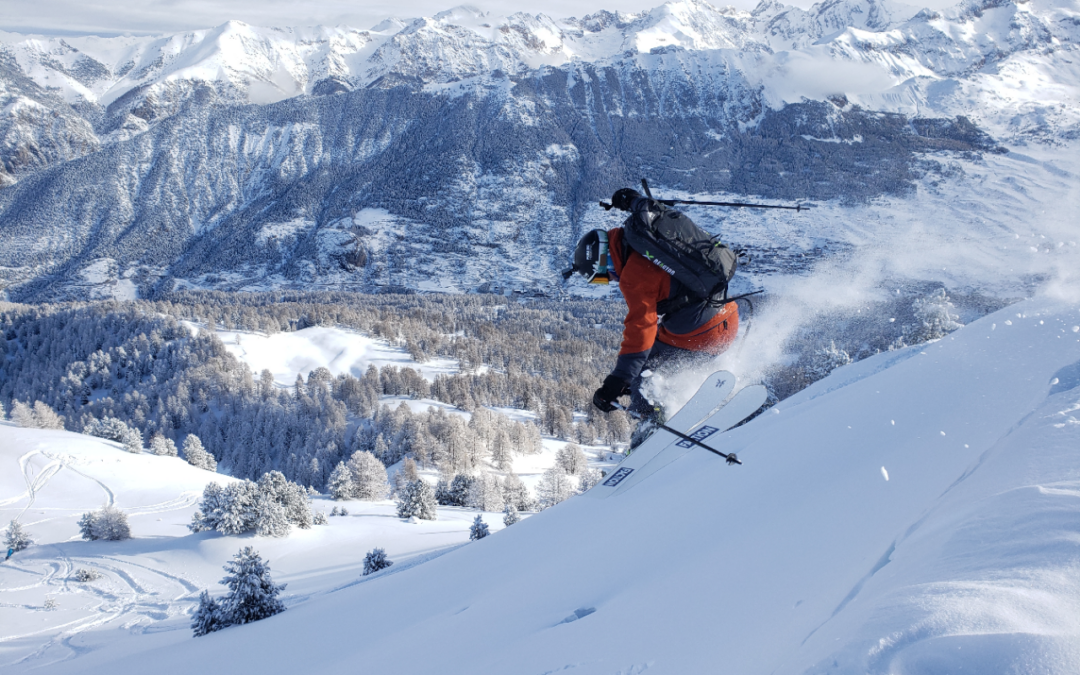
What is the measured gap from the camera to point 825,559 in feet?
12.4

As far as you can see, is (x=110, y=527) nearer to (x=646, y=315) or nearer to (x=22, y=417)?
(x=646, y=315)

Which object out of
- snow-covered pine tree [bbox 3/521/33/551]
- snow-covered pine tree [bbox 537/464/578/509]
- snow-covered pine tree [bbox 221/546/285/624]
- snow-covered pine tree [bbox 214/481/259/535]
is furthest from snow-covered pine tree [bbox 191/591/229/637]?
snow-covered pine tree [bbox 537/464/578/509]

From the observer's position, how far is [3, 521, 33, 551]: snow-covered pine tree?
3669 cm

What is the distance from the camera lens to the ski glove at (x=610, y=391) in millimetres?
7000

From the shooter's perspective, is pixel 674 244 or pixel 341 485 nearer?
pixel 674 244

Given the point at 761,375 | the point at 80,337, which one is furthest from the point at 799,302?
the point at 80,337

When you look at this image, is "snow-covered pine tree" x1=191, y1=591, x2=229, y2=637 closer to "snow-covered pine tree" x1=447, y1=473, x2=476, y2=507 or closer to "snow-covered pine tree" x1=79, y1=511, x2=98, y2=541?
"snow-covered pine tree" x1=79, y1=511, x2=98, y2=541

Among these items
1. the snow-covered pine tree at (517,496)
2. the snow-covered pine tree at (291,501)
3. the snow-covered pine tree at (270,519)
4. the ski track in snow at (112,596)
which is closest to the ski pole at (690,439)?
the ski track in snow at (112,596)

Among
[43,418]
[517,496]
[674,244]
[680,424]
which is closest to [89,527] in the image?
[517,496]

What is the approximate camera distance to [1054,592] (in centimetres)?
200

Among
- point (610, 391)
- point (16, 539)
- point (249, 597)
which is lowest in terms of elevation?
point (16, 539)

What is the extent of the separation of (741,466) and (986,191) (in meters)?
225

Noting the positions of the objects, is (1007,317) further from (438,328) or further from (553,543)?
(438,328)

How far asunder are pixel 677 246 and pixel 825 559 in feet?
13.9
